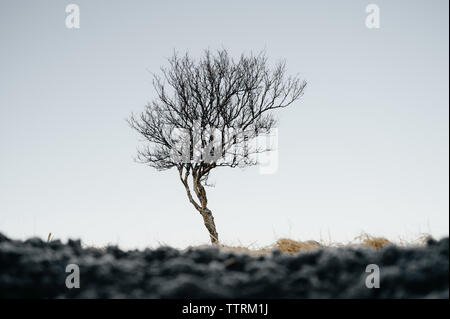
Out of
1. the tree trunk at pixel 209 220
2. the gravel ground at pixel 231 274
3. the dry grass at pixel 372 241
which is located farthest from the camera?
the tree trunk at pixel 209 220

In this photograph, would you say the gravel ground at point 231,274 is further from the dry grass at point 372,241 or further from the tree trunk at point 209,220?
the tree trunk at point 209,220

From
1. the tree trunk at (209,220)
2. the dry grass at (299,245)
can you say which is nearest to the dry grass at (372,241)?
the dry grass at (299,245)

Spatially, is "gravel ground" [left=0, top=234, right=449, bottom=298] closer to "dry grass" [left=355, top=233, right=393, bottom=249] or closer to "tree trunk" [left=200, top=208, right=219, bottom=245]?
"dry grass" [left=355, top=233, right=393, bottom=249]

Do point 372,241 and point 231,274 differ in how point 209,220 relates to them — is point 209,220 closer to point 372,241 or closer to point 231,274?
point 372,241

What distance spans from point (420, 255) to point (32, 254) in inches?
113

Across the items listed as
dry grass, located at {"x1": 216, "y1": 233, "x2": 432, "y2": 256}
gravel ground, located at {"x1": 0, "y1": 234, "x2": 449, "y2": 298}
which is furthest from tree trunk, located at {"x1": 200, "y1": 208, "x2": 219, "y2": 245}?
gravel ground, located at {"x1": 0, "y1": 234, "x2": 449, "y2": 298}

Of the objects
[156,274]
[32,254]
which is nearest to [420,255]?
[156,274]

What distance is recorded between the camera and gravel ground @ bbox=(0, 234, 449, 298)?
2.55 meters

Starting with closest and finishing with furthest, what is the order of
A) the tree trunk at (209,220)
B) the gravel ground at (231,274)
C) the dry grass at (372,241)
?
the gravel ground at (231,274) < the dry grass at (372,241) < the tree trunk at (209,220)

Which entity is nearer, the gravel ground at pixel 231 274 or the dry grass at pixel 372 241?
the gravel ground at pixel 231 274

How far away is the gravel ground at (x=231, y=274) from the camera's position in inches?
100
